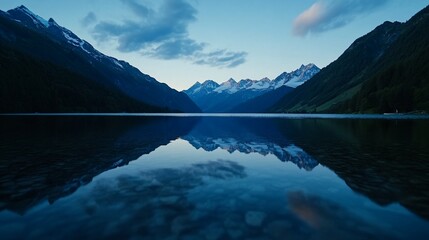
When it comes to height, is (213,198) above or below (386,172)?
above

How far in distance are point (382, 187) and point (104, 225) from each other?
48.6 feet

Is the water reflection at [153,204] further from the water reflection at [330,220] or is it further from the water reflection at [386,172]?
the water reflection at [386,172]

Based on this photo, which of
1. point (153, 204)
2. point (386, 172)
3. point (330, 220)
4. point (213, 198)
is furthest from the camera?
point (386, 172)

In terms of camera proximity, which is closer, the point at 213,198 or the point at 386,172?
the point at 213,198

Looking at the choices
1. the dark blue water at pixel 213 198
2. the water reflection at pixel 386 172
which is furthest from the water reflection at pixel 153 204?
the water reflection at pixel 386 172

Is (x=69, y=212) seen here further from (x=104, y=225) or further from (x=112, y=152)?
(x=112, y=152)

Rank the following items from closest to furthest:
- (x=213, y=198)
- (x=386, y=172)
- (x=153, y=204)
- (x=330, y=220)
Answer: (x=330, y=220), (x=153, y=204), (x=213, y=198), (x=386, y=172)

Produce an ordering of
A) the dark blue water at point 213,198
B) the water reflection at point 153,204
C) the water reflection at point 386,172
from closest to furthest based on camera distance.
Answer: the dark blue water at point 213,198
the water reflection at point 153,204
the water reflection at point 386,172

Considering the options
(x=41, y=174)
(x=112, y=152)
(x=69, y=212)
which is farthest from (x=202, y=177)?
(x=112, y=152)

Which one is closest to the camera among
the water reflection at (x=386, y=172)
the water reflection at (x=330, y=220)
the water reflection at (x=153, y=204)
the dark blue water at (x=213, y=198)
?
the water reflection at (x=330, y=220)

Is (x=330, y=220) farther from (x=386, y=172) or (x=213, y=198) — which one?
→ (x=386, y=172)

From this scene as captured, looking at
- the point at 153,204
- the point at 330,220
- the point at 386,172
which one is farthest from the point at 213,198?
the point at 386,172

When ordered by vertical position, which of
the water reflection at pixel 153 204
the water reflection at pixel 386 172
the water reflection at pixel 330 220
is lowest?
the water reflection at pixel 386 172

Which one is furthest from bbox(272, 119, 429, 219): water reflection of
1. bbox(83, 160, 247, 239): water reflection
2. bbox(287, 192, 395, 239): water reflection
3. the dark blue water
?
bbox(83, 160, 247, 239): water reflection
